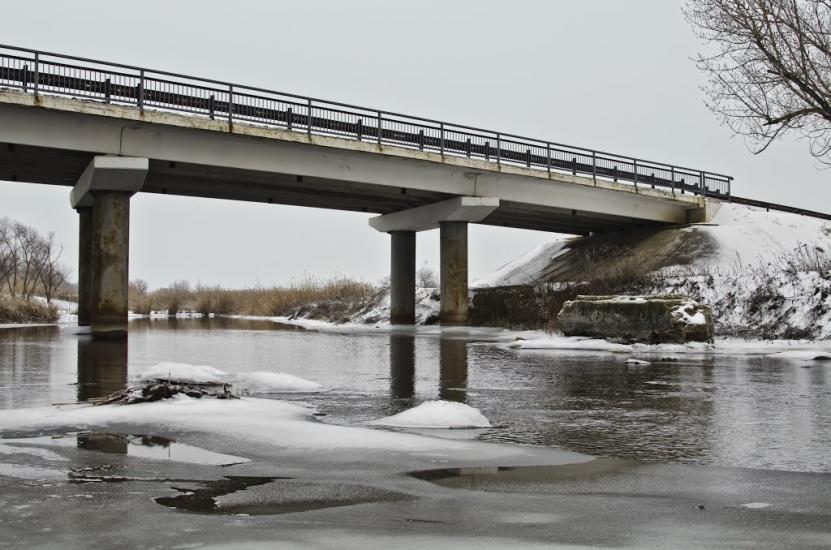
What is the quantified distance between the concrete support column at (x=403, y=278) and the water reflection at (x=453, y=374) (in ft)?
62.8

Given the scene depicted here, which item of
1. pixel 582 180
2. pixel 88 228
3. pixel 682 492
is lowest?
pixel 682 492

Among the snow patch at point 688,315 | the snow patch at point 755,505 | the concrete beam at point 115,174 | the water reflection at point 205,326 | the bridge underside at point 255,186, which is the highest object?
the bridge underside at point 255,186

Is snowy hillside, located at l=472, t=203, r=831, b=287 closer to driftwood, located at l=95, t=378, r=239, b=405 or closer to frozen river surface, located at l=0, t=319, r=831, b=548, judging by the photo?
frozen river surface, located at l=0, t=319, r=831, b=548

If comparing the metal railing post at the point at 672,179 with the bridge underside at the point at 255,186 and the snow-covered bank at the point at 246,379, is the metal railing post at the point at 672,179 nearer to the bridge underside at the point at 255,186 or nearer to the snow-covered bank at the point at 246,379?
the bridge underside at the point at 255,186

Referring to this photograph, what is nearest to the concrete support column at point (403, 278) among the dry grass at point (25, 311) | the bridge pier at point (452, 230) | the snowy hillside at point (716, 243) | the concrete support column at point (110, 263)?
the bridge pier at point (452, 230)

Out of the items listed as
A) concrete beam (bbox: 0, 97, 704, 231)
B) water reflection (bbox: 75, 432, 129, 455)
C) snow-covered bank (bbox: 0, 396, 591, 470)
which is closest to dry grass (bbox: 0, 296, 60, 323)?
concrete beam (bbox: 0, 97, 704, 231)

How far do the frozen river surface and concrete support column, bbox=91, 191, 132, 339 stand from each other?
15.7m

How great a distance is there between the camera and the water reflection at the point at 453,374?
393 inches

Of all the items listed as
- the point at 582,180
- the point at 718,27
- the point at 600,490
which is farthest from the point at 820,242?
the point at 600,490

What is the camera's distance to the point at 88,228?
3192cm

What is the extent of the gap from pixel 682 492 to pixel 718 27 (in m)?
22.9

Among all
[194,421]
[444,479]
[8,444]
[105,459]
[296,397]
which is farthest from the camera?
[296,397]

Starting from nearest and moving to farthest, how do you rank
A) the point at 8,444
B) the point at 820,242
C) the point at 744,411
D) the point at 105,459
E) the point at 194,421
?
the point at 105,459 < the point at 8,444 < the point at 194,421 < the point at 744,411 < the point at 820,242

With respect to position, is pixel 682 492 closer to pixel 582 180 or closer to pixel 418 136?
pixel 418 136
